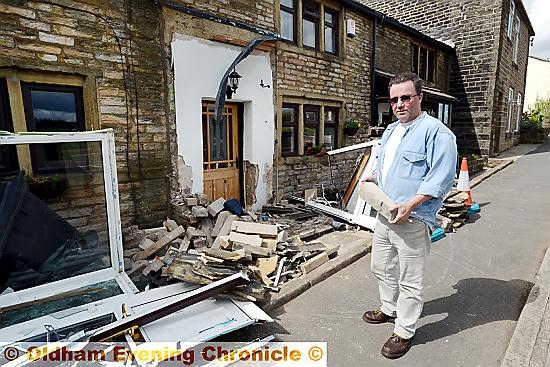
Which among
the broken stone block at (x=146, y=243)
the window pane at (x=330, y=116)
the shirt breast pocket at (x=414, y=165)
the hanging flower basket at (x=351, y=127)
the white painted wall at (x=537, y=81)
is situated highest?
Answer: the white painted wall at (x=537, y=81)

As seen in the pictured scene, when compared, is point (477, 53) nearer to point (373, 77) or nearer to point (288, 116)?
point (373, 77)

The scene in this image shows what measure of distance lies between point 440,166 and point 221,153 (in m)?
4.94

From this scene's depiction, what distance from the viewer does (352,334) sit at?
304 cm

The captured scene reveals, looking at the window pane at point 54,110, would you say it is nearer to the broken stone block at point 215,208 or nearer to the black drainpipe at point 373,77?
the broken stone block at point 215,208

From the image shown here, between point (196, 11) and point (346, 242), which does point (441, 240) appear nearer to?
point (346, 242)

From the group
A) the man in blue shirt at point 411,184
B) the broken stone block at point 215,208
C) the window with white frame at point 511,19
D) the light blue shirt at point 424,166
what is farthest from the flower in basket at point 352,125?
the window with white frame at point 511,19

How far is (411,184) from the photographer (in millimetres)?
2559

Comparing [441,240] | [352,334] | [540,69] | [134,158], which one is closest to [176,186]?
[134,158]

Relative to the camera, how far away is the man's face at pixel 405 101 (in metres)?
2.54

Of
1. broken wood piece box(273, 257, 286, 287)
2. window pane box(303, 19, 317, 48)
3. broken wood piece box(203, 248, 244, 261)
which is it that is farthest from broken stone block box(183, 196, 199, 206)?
window pane box(303, 19, 317, 48)

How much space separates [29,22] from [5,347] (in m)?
3.84

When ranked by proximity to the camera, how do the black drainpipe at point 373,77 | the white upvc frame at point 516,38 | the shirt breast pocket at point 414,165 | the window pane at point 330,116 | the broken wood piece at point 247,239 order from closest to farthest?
the shirt breast pocket at point 414,165, the broken wood piece at point 247,239, the window pane at point 330,116, the black drainpipe at point 373,77, the white upvc frame at point 516,38

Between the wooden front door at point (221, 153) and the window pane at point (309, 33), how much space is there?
2.88 meters

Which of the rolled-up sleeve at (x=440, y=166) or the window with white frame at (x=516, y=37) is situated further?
the window with white frame at (x=516, y=37)
